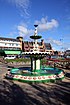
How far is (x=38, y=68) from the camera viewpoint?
28.6m

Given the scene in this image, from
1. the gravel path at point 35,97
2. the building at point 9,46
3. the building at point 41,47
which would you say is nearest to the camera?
the gravel path at point 35,97

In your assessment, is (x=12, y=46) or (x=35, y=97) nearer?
(x=35, y=97)

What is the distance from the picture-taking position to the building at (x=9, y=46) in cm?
8805

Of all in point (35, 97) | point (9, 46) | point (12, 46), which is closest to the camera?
point (35, 97)

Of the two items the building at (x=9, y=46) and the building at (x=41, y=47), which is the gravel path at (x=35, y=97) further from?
the building at (x=41, y=47)

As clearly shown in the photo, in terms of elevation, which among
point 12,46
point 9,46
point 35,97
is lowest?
point 35,97

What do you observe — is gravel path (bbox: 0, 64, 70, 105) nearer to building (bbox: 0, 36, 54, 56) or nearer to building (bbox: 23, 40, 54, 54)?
building (bbox: 0, 36, 54, 56)

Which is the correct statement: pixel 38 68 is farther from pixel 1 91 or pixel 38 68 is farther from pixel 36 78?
pixel 1 91

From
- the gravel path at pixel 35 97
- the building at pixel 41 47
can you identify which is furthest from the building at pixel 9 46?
the gravel path at pixel 35 97

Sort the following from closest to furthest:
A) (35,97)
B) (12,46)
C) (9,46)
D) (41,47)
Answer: (35,97), (9,46), (12,46), (41,47)

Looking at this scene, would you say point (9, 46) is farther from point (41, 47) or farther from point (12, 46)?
point (41, 47)

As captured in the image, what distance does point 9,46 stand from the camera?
310 feet

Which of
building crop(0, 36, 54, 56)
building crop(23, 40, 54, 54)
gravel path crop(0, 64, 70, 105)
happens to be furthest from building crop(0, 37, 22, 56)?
gravel path crop(0, 64, 70, 105)

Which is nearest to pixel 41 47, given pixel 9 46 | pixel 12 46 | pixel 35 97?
pixel 12 46
